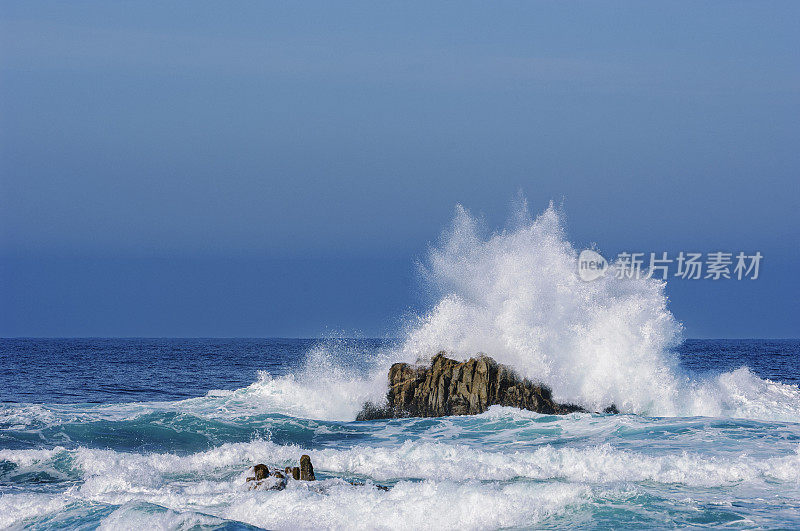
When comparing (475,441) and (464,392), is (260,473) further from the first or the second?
(464,392)

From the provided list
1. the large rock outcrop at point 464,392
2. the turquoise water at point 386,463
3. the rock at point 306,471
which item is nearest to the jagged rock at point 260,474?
the turquoise water at point 386,463

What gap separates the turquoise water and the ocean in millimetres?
41

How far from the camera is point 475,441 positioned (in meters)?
16.0

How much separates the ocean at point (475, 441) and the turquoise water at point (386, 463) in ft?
0.13

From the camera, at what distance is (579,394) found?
19312 millimetres

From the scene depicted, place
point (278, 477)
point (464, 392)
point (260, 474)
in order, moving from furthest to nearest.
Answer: point (464, 392) → point (260, 474) → point (278, 477)

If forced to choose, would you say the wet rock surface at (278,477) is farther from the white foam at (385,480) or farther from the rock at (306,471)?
the white foam at (385,480)

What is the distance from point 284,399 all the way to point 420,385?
5404 millimetres

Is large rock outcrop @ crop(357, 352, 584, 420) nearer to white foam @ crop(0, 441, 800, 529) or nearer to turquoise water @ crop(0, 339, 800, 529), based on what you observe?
turquoise water @ crop(0, 339, 800, 529)

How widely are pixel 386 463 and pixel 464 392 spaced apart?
17.7ft

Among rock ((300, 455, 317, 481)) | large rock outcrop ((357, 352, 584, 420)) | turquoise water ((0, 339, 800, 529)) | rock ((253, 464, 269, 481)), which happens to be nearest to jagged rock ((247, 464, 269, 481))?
rock ((253, 464, 269, 481))

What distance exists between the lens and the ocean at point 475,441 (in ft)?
33.5

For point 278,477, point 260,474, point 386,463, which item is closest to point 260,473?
point 260,474

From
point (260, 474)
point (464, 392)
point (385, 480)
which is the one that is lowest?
point (385, 480)
